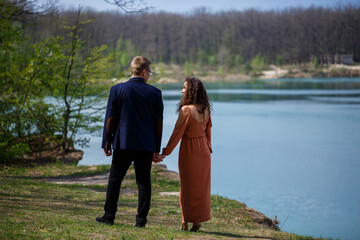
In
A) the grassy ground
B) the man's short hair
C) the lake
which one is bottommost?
the lake

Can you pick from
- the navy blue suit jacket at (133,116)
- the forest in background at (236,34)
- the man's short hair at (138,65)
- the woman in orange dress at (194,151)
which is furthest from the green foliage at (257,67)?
the navy blue suit jacket at (133,116)

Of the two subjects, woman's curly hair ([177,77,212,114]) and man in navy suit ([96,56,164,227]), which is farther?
woman's curly hair ([177,77,212,114])

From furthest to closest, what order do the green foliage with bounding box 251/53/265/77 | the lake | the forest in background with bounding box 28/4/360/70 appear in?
the forest in background with bounding box 28/4/360/70 → the green foliage with bounding box 251/53/265/77 → the lake

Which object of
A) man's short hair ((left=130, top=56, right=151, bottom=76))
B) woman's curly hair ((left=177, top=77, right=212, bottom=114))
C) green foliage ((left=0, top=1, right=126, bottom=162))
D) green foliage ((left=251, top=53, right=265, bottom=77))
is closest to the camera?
man's short hair ((left=130, top=56, right=151, bottom=76))

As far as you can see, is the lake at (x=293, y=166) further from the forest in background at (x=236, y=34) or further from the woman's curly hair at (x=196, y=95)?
the forest in background at (x=236, y=34)

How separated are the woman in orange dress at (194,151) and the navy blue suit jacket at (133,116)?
458 millimetres

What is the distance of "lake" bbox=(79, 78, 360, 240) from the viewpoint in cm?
1153

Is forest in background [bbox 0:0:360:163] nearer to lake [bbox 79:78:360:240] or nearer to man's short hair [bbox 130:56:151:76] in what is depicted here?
lake [bbox 79:78:360:240]

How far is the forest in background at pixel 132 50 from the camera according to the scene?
508 inches

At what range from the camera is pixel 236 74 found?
101375 mm

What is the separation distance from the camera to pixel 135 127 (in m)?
4.11

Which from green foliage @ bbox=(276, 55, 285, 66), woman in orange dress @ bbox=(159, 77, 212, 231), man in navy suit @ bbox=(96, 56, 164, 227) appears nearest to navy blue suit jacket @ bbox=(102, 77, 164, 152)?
man in navy suit @ bbox=(96, 56, 164, 227)

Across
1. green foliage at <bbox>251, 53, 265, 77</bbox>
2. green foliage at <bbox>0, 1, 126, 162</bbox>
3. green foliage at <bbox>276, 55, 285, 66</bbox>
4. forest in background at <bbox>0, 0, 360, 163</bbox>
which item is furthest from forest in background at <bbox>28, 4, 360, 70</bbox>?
green foliage at <bbox>0, 1, 126, 162</bbox>

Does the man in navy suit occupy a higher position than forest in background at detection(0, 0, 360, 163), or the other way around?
forest in background at detection(0, 0, 360, 163)
